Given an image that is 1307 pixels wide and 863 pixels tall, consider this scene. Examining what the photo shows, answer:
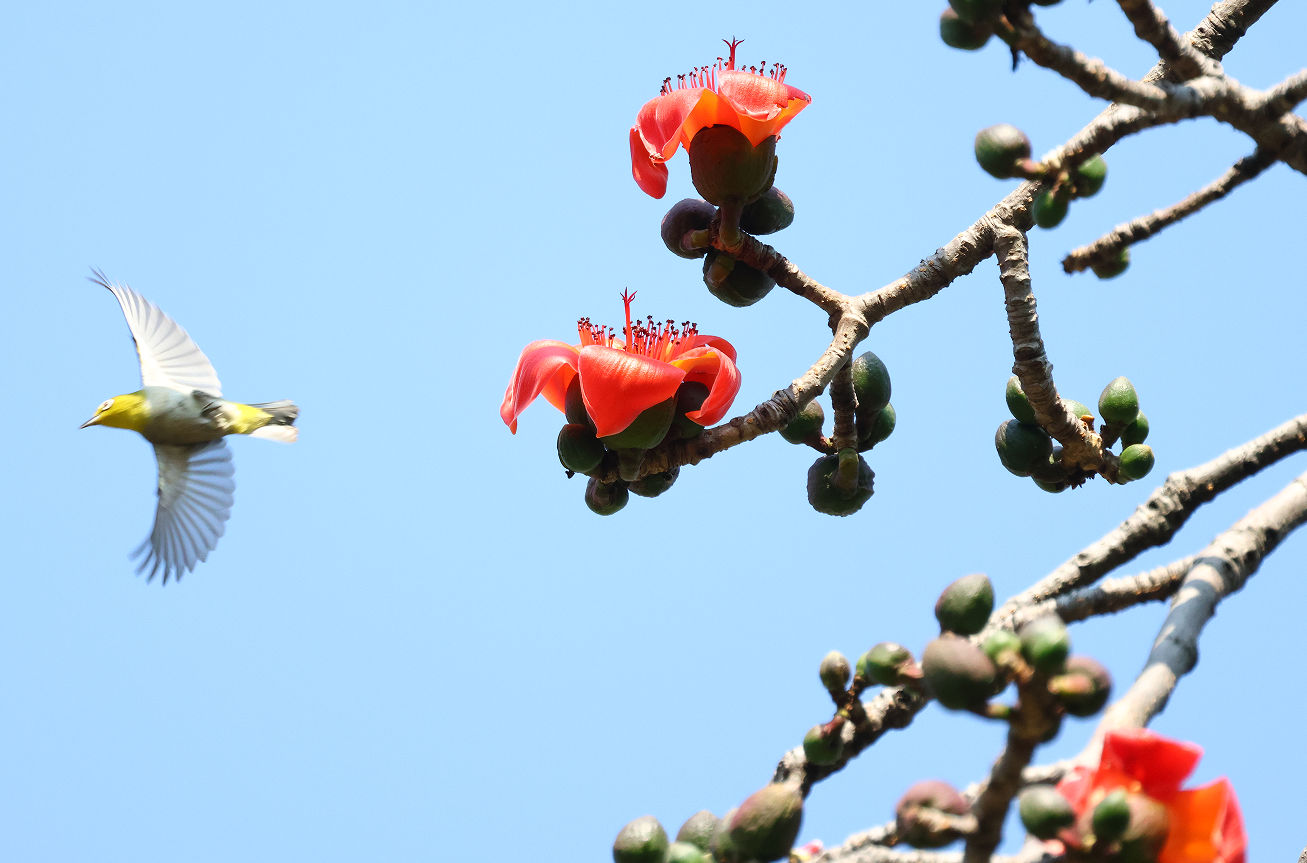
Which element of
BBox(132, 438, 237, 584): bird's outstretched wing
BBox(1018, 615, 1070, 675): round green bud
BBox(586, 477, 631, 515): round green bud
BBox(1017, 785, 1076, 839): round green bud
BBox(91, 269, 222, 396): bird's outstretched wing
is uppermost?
BBox(91, 269, 222, 396): bird's outstretched wing

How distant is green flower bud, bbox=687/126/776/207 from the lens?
2367 millimetres

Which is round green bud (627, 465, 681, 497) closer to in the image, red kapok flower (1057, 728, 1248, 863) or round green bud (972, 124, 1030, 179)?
round green bud (972, 124, 1030, 179)

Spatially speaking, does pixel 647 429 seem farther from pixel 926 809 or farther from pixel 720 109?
pixel 926 809

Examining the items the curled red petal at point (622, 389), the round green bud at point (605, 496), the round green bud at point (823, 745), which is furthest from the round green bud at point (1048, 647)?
the round green bud at point (605, 496)

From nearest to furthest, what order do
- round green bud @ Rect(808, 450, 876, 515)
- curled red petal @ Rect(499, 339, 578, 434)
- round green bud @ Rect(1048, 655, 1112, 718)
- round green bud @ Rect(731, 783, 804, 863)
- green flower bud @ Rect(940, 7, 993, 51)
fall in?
round green bud @ Rect(1048, 655, 1112, 718), round green bud @ Rect(731, 783, 804, 863), green flower bud @ Rect(940, 7, 993, 51), curled red petal @ Rect(499, 339, 578, 434), round green bud @ Rect(808, 450, 876, 515)

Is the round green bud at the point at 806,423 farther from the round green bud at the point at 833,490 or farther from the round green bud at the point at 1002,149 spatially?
the round green bud at the point at 1002,149

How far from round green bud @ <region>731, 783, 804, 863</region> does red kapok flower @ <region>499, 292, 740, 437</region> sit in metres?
0.88

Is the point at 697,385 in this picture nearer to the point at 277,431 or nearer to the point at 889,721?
the point at 889,721

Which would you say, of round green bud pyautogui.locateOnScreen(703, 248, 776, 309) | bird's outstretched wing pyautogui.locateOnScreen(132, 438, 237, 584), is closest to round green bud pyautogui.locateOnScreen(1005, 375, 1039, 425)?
round green bud pyautogui.locateOnScreen(703, 248, 776, 309)

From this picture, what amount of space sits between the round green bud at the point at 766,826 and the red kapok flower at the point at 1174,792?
1.25 ft

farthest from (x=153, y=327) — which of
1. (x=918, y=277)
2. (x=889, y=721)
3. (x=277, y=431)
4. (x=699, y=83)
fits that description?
(x=889, y=721)

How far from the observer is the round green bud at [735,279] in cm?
254

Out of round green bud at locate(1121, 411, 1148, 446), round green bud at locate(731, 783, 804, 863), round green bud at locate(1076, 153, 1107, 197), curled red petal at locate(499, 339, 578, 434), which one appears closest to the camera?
round green bud at locate(731, 783, 804, 863)

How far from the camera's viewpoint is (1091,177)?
1817 mm
